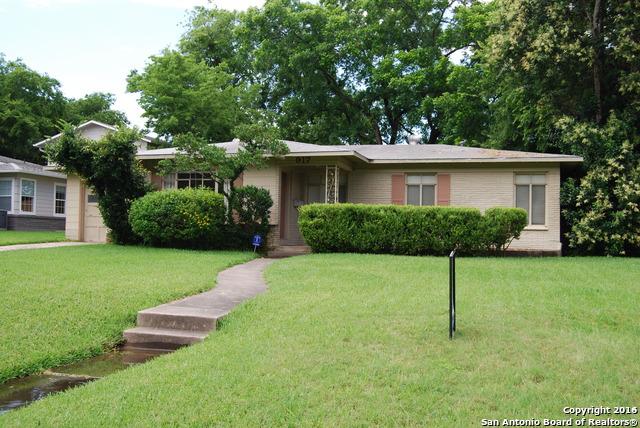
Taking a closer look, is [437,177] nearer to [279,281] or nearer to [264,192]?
[264,192]

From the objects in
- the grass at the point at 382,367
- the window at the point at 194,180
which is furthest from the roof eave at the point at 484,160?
the grass at the point at 382,367

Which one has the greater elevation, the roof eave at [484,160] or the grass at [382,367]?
the roof eave at [484,160]

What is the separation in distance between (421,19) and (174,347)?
28.4 meters

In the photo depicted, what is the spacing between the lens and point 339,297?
8.01 m

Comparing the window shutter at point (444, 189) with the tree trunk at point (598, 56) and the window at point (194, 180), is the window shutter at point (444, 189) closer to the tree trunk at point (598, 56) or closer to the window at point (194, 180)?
the tree trunk at point (598, 56)

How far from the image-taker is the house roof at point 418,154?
16312 millimetres

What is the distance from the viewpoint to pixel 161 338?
6.43m

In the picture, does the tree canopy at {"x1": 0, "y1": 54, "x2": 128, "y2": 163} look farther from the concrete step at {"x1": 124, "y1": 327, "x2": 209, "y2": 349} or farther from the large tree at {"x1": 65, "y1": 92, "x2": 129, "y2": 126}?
the concrete step at {"x1": 124, "y1": 327, "x2": 209, "y2": 349}

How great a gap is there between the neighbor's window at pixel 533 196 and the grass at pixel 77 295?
9118 mm

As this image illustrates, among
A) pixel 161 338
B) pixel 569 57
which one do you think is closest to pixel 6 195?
pixel 161 338

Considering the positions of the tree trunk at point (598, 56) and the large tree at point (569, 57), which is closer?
the large tree at point (569, 57)

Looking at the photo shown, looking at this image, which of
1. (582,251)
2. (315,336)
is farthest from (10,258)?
(582,251)

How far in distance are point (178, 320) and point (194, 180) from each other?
12802mm

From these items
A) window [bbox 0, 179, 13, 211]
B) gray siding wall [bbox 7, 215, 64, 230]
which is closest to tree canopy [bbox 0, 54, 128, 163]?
gray siding wall [bbox 7, 215, 64, 230]
